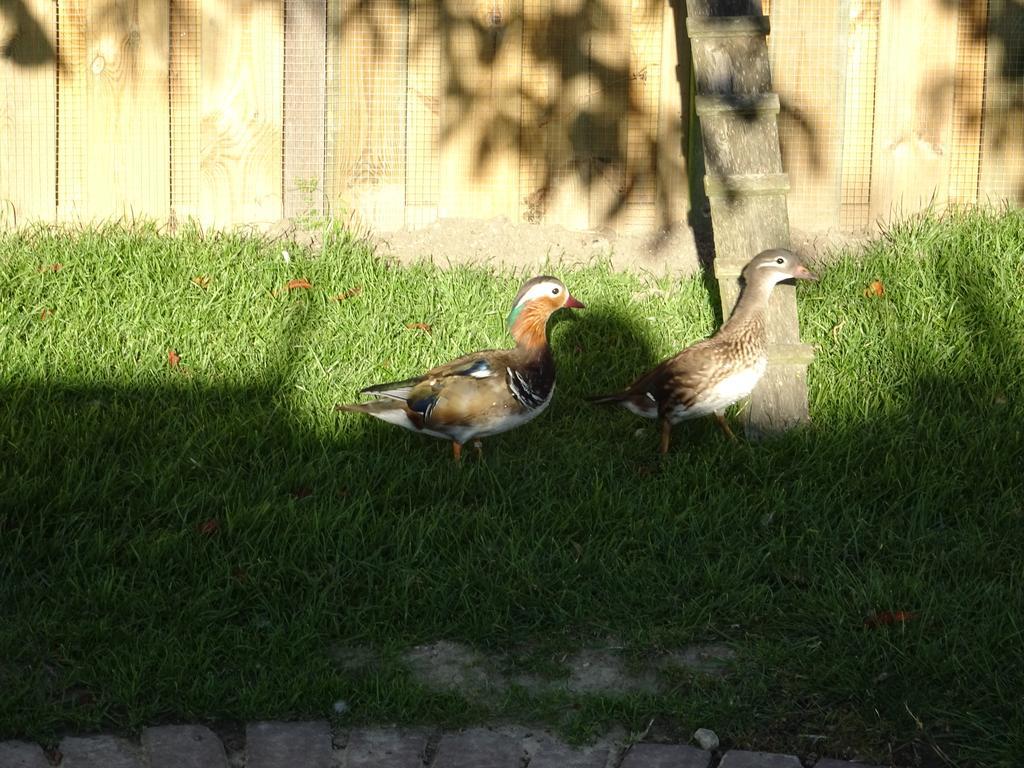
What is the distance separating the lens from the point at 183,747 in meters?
4.04

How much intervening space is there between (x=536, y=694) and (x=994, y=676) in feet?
4.58

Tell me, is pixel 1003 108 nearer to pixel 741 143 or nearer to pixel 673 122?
pixel 673 122

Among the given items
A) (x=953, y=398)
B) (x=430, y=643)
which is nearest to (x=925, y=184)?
(x=953, y=398)

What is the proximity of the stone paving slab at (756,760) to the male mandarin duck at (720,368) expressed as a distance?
2.01 meters

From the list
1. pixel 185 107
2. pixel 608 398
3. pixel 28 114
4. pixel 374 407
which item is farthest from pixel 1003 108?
pixel 28 114

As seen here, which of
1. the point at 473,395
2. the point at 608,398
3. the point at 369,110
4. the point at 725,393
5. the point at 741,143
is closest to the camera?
the point at 473,395

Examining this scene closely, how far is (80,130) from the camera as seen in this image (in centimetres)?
765

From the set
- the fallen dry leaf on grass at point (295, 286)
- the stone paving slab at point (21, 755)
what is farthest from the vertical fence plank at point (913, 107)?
the stone paving slab at point (21, 755)

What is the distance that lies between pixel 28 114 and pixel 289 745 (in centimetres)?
473

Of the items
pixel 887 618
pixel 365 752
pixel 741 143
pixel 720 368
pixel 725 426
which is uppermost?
pixel 741 143

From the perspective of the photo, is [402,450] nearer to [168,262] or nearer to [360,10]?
[168,262]

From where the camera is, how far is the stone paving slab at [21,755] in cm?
392

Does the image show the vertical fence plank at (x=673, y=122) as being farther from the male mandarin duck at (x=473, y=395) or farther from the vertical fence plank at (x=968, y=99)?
the male mandarin duck at (x=473, y=395)

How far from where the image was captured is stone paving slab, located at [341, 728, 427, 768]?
4016mm
